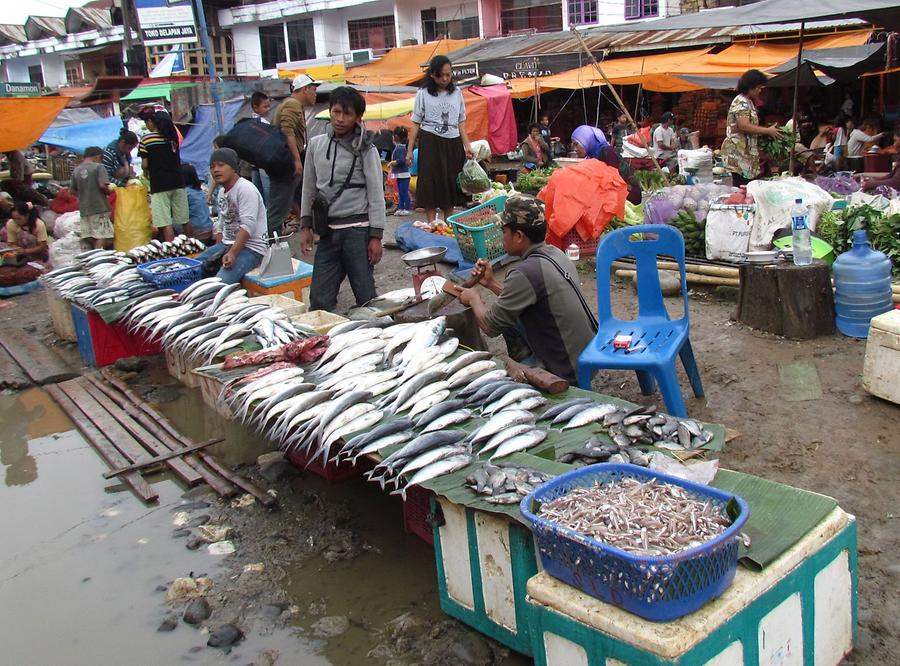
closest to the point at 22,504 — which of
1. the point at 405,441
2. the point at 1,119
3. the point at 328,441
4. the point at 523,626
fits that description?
the point at 328,441

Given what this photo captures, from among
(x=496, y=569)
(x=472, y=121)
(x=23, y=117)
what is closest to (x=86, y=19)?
(x=472, y=121)

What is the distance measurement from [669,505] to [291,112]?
30.5 ft

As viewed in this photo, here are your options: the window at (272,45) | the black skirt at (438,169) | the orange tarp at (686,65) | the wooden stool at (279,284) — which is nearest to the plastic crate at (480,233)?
the black skirt at (438,169)

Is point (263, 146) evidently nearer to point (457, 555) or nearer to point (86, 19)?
point (457, 555)

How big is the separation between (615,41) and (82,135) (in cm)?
1493

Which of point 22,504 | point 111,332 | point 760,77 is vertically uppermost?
point 760,77

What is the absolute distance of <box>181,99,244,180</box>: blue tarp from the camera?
70.8ft

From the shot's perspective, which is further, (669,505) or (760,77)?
Result: (760,77)

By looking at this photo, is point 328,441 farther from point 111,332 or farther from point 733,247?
point 733,247

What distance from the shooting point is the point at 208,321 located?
6.58m

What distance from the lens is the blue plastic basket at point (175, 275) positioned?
7801 millimetres

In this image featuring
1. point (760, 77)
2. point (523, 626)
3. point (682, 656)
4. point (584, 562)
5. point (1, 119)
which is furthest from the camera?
point (1, 119)

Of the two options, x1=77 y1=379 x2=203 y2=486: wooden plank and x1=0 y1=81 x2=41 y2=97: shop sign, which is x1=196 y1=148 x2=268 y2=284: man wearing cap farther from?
x1=0 y1=81 x2=41 y2=97: shop sign

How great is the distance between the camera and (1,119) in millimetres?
13148
